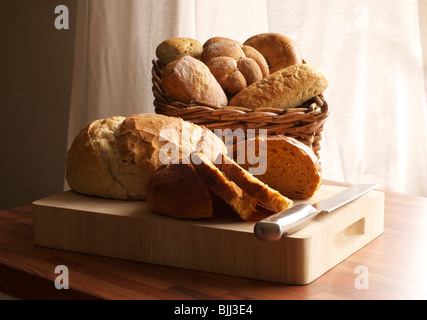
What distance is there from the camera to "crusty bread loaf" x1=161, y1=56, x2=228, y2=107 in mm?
1359

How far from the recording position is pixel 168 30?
2.14m

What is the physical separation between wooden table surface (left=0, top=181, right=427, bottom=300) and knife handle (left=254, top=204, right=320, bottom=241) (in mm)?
81

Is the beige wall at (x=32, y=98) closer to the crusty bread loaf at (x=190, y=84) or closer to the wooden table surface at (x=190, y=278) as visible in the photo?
the crusty bread loaf at (x=190, y=84)

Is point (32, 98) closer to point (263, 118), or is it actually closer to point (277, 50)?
point (277, 50)

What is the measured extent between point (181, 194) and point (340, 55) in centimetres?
121

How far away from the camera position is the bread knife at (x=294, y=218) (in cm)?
76

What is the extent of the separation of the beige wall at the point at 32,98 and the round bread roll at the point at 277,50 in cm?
114

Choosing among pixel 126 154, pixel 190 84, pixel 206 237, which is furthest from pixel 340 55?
→ pixel 206 237

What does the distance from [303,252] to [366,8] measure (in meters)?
1.27

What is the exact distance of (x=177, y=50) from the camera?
1586 millimetres

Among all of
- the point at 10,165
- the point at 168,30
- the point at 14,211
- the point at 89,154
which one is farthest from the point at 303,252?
the point at 10,165

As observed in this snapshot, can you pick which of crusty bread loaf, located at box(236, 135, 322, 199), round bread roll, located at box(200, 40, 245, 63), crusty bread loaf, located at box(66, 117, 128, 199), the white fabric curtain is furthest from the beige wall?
crusty bread loaf, located at box(236, 135, 322, 199)

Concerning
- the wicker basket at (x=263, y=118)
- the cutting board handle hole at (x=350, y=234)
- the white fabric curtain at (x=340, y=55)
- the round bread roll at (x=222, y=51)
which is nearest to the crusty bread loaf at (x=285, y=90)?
the wicker basket at (x=263, y=118)
